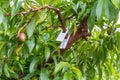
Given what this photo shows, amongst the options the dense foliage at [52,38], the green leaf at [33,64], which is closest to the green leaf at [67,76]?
the dense foliage at [52,38]

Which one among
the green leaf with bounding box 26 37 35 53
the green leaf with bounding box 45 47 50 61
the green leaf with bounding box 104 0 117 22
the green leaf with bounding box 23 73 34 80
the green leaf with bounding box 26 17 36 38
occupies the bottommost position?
the green leaf with bounding box 23 73 34 80

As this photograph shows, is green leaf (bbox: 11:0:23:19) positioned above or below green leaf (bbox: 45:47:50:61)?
above

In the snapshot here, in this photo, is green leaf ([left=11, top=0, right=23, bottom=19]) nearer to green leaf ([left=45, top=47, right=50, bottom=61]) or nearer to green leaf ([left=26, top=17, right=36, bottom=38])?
green leaf ([left=26, top=17, right=36, bottom=38])

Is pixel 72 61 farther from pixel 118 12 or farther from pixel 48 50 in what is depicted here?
pixel 118 12

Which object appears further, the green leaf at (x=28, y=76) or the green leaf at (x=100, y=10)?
the green leaf at (x=28, y=76)

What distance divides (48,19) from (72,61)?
0.68ft

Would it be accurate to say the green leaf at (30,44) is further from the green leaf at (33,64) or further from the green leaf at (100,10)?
the green leaf at (100,10)

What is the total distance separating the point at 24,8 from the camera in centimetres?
77

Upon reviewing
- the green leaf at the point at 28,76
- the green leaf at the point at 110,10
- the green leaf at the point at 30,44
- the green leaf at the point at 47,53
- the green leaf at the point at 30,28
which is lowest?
the green leaf at the point at 28,76

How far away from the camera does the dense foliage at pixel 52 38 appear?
0.74m

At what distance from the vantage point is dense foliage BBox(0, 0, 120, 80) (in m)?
0.74

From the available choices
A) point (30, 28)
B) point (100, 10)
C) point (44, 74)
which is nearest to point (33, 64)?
point (44, 74)

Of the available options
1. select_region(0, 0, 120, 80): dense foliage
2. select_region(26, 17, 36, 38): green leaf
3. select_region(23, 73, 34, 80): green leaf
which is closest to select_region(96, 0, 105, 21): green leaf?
select_region(0, 0, 120, 80): dense foliage

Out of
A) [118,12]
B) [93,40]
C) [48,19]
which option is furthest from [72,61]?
[118,12]
